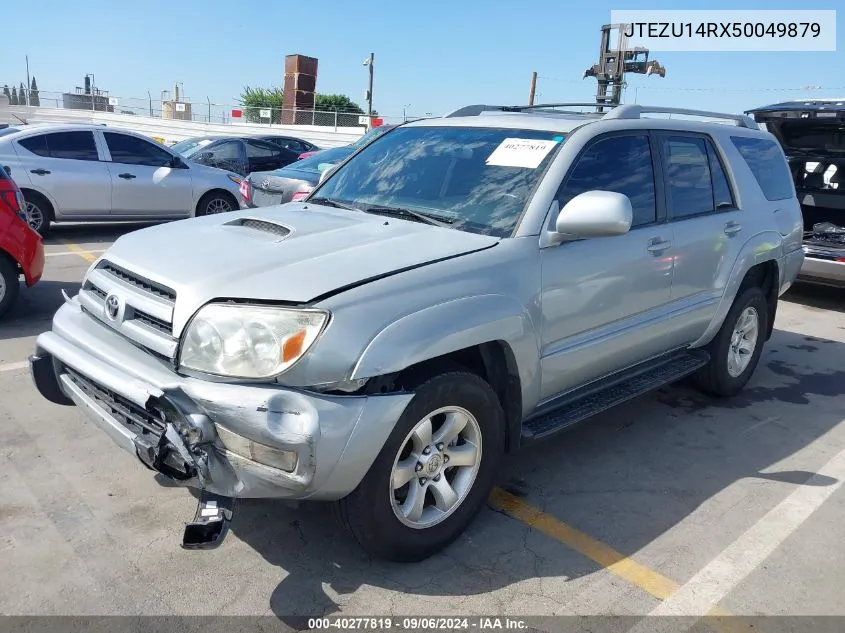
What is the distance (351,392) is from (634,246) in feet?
6.46

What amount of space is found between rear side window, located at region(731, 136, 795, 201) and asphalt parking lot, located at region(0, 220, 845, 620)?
1.77 metres

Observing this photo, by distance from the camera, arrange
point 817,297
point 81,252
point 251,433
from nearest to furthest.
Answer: point 251,433 → point 817,297 → point 81,252

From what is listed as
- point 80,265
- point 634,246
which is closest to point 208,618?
point 634,246

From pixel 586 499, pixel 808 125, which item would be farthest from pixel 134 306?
pixel 808 125

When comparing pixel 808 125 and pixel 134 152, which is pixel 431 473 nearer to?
pixel 808 125

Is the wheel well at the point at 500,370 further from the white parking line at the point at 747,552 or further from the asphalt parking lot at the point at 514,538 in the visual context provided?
the white parking line at the point at 747,552

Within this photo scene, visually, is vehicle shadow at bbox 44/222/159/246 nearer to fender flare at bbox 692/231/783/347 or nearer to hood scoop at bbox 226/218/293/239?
hood scoop at bbox 226/218/293/239

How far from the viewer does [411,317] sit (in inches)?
107

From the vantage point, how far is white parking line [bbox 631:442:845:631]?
2.85m

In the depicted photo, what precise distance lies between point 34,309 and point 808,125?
8520 mm

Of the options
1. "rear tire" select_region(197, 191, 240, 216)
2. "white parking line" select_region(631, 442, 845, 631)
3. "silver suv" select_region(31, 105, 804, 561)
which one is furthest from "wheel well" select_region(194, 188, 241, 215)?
"white parking line" select_region(631, 442, 845, 631)

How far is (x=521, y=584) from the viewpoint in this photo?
291 centimetres

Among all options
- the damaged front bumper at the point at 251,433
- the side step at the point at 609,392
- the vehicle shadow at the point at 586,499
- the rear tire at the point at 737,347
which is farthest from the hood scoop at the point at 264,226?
the rear tire at the point at 737,347

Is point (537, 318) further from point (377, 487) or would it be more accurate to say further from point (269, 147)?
point (269, 147)
